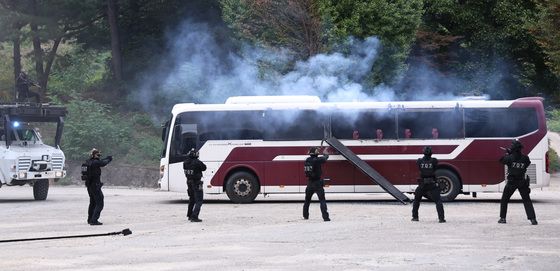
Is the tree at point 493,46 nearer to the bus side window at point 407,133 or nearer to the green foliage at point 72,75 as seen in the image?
the bus side window at point 407,133

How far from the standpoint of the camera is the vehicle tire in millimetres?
28594

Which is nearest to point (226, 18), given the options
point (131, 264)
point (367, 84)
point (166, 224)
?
point (367, 84)

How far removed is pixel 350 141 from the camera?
2767cm

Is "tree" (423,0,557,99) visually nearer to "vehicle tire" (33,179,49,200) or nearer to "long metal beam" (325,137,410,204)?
"long metal beam" (325,137,410,204)

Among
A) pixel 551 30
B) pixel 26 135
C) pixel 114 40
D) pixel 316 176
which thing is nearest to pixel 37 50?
pixel 114 40

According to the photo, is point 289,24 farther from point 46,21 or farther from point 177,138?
point 46,21

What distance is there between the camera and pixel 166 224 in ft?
67.7

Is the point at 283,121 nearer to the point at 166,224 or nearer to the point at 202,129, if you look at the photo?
the point at 202,129

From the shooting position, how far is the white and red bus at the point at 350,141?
2744 centimetres

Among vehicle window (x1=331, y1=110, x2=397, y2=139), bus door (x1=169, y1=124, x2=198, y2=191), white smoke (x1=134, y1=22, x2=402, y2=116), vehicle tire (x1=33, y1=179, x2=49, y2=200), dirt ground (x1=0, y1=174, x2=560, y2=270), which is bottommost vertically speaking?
dirt ground (x1=0, y1=174, x2=560, y2=270)

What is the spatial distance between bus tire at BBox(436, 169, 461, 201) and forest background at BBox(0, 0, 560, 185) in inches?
230

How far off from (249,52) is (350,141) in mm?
11973

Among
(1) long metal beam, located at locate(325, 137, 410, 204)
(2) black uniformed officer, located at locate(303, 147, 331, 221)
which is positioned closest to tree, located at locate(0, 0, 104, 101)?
(1) long metal beam, located at locate(325, 137, 410, 204)

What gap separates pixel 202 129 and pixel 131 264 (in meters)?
14.2
